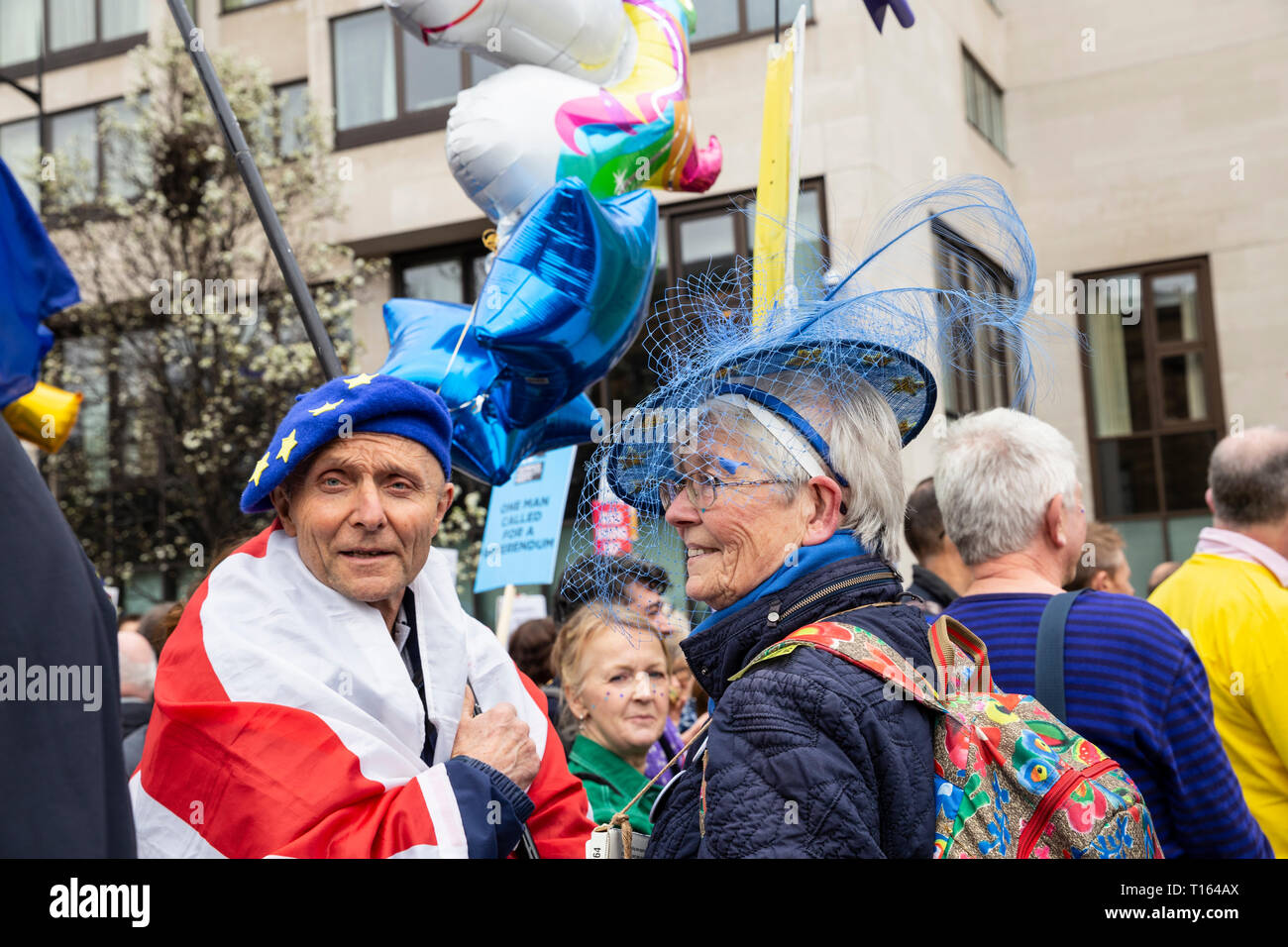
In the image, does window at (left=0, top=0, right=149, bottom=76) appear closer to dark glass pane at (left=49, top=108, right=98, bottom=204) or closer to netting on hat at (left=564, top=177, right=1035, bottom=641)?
dark glass pane at (left=49, top=108, right=98, bottom=204)

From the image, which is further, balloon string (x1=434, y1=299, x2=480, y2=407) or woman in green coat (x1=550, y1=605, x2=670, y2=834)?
woman in green coat (x1=550, y1=605, x2=670, y2=834)

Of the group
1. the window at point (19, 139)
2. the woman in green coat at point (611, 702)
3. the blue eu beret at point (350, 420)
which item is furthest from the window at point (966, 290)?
the window at point (19, 139)

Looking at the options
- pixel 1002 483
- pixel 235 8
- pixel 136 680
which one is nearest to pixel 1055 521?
pixel 1002 483

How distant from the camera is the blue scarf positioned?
6.01 feet

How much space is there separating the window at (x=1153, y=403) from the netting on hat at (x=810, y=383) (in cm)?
1469

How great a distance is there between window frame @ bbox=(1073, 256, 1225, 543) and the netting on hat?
1489 centimetres

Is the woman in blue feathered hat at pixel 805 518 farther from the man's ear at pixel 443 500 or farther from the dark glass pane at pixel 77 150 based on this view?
the dark glass pane at pixel 77 150

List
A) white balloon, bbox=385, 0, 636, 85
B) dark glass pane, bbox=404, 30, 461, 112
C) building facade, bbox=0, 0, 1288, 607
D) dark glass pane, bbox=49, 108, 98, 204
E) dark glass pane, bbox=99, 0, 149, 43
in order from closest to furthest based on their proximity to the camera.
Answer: white balloon, bbox=385, 0, 636, 85 → dark glass pane, bbox=49, 108, 98, 204 → building facade, bbox=0, 0, 1288, 607 → dark glass pane, bbox=404, 30, 461, 112 → dark glass pane, bbox=99, 0, 149, 43

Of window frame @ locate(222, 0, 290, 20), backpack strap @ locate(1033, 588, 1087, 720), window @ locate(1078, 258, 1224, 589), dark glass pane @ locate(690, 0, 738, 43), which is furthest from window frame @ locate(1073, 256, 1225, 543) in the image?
→ backpack strap @ locate(1033, 588, 1087, 720)

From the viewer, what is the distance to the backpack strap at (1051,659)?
235 centimetres

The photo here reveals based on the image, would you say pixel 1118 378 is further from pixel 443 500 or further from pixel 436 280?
pixel 443 500

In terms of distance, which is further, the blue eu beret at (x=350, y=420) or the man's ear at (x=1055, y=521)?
the man's ear at (x=1055, y=521)

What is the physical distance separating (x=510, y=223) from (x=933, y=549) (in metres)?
1.69

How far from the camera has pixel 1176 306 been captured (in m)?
16.3
